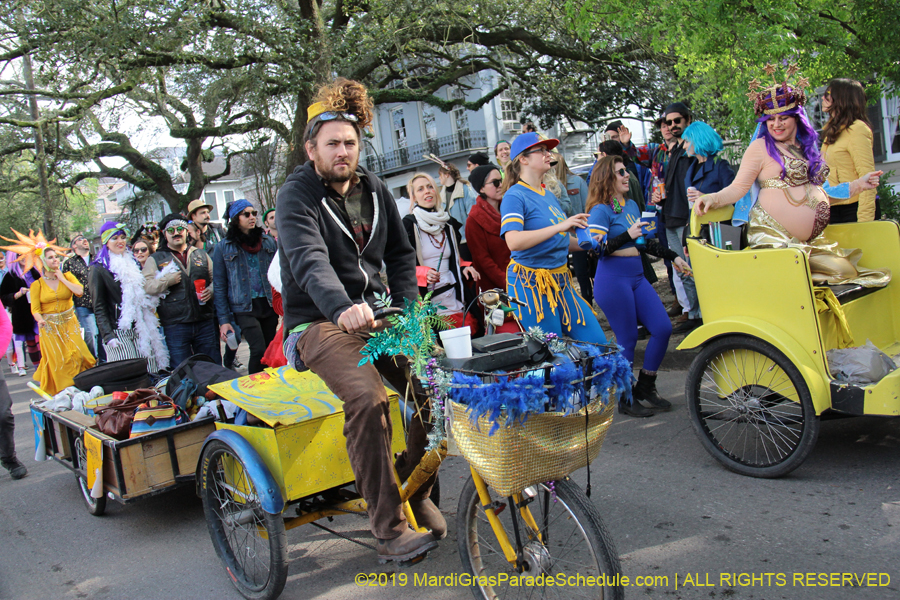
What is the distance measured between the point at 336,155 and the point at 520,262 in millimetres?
1823

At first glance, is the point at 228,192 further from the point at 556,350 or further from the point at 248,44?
the point at 556,350

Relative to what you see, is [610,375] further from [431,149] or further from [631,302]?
[431,149]

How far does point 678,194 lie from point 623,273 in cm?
221

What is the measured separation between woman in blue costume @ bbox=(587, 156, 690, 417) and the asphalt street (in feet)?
1.69

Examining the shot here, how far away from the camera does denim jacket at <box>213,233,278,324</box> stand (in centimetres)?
665

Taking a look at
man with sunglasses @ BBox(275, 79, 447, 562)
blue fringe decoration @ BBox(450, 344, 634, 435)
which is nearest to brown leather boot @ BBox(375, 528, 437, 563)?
man with sunglasses @ BBox(275, 79, 447, 562)

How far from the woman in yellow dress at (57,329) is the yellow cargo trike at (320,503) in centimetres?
505

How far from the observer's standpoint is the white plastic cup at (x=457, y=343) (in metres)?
2.54

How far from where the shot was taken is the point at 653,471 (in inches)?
163

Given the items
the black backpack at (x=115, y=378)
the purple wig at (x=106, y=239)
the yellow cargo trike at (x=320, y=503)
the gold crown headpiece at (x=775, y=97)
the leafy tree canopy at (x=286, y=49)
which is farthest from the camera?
the leafy tree canopy at (x=286, y=49)

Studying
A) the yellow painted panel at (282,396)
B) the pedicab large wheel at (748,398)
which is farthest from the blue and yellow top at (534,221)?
the yellow painted panel at (282,396)

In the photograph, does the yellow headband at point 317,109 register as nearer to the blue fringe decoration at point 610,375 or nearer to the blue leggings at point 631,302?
the blue fringe decoration at point 610,375

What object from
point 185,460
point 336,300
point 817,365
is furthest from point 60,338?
point 817,365

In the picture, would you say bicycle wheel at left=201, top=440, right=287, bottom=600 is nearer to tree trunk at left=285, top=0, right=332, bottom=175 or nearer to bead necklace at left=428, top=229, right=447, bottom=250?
bead necklace at left=428, top=229, right=447, bottom=250
